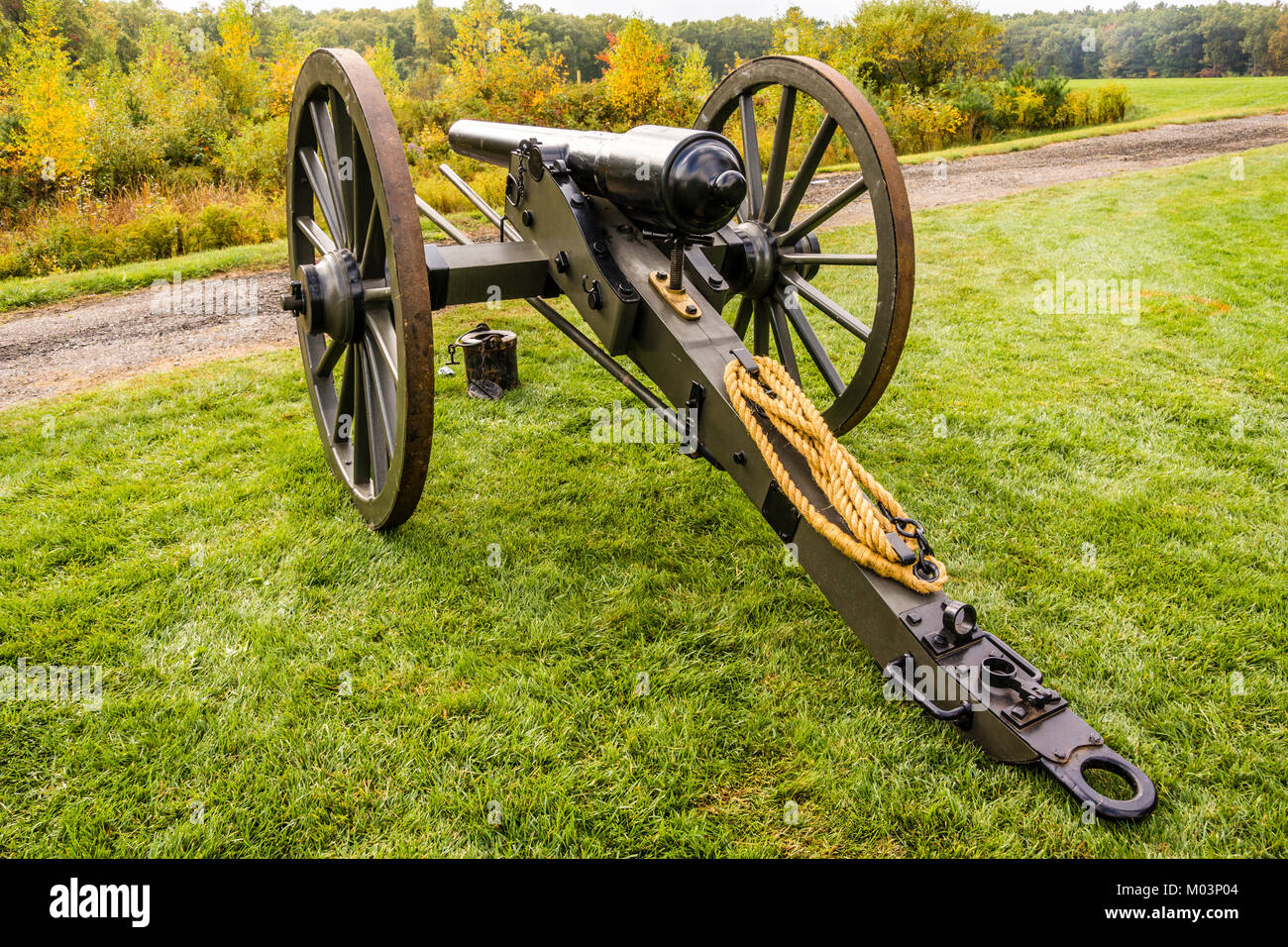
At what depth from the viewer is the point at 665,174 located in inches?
102

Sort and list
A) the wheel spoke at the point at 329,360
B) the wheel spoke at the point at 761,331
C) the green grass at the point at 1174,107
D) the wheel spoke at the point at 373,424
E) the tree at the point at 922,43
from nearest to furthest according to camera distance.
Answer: the wheel spoke at the point at 373,424 → the wheel spoke at the point at 329,360 → the wheel spoke at the point at 761,331 → the green grass at the point at 1174,107 → the tree at the point at 922,43

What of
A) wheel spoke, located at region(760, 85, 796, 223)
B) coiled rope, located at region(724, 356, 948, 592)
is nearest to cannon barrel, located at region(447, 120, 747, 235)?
coiled rope, located at region(724, 356, 948, 592)

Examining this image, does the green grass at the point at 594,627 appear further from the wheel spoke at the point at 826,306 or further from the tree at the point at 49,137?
the tree at the point at 49,137

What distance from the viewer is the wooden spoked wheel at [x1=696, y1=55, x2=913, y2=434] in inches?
120

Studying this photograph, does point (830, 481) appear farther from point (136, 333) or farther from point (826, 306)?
point (136, 333)

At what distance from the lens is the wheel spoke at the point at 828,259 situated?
3.40 meters

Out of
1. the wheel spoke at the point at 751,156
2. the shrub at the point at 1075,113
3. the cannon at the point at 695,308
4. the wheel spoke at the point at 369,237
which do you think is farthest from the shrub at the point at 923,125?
the wheel spoke at the point at 369,237

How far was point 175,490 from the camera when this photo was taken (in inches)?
147

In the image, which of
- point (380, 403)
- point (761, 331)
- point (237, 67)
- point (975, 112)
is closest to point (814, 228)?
point (761, 331)

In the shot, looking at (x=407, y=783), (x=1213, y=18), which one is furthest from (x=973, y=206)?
(x=1213, y=18)

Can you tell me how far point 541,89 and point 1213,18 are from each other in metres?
35.0

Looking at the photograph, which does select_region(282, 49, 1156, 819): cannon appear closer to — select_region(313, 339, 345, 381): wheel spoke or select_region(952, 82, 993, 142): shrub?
select_region(313, 339, 345, 381): wheel spoke

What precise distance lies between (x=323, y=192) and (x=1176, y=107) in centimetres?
2611
